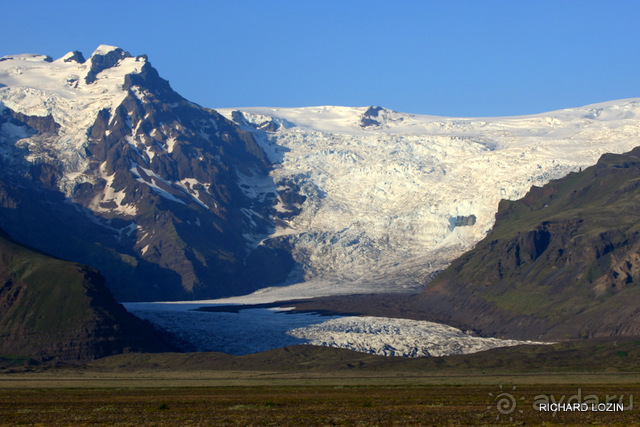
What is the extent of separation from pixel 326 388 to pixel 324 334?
91.2 meters

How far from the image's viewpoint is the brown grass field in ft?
175

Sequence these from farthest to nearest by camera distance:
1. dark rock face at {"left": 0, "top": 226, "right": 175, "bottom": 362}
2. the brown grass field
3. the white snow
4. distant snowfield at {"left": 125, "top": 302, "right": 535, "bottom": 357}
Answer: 1. distant snowfield at {"left": 125, "top": 302, "right": 535, "bottom": 357}
2. the white snow
3. dark rock face at {"left": 0, "top": 226, "right": 175, "bottom": 362}
4. the brown grass field

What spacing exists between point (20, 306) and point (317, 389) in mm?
85228

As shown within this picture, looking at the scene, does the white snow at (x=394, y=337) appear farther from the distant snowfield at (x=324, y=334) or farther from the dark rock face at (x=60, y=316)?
the dark rock face at (x=60, y=316)

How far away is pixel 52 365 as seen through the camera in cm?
12775

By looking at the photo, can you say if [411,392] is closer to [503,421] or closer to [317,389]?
[317,389]

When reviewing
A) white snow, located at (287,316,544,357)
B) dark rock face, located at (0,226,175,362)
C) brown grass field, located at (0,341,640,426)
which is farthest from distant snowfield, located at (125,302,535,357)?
brown grass field, located at (0,341,640,426)

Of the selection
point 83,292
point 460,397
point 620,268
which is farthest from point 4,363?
point 620,268

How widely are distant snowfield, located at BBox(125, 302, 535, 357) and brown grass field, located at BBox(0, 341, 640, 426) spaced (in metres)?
18.6

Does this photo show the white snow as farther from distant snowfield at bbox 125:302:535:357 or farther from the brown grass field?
the brown grass field

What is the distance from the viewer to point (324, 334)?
572 feet

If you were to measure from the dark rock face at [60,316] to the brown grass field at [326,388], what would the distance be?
→ 27.6 feet

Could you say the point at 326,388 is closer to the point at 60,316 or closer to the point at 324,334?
the point at 60,316

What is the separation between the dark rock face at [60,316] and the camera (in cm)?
13862
